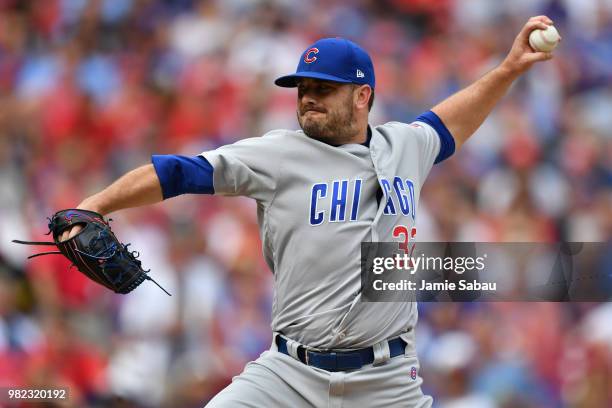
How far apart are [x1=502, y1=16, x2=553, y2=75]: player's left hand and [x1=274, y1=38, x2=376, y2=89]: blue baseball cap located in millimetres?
628

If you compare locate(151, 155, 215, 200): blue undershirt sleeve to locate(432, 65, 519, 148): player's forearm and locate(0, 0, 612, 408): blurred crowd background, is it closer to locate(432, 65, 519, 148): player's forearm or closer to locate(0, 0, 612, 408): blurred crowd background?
locate(432, 65, 519, 148): player's forearm

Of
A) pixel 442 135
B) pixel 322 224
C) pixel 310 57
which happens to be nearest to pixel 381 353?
pixel 322 224

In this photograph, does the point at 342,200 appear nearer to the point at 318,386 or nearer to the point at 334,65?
the point at 334,65

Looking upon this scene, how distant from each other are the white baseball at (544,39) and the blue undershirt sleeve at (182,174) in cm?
147

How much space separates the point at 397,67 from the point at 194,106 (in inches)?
61.9

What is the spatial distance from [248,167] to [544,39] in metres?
1.35

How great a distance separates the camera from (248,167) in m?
3.38

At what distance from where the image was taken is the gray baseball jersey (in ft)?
11.0

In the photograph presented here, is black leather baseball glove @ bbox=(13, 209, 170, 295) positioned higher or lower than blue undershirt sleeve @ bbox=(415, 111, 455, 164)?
lower

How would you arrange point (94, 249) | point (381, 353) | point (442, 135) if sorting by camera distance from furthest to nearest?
point (442, 135)
point (381, 353)
point (94, 249)

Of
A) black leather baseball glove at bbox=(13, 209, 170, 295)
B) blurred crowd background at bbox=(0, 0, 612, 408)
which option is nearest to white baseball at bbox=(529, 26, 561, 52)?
black leather baseball glove at bbox=(13, 209, 170, 295)

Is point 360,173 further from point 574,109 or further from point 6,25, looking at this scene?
point 6,25

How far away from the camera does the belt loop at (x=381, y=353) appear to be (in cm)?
334

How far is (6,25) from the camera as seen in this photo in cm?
726
